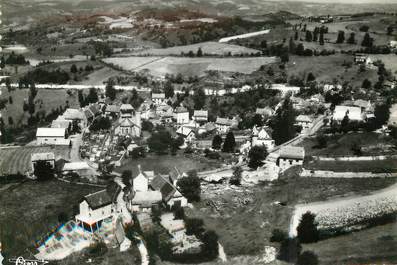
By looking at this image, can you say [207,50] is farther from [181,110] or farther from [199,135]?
[199,135]

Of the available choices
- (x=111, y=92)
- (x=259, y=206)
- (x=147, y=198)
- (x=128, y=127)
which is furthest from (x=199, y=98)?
(x=259, y=206)

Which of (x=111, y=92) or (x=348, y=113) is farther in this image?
(x=111, y=92)

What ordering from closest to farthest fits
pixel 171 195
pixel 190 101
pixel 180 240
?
pixel 180 240 → pixel 171 195 → pixel 190 101

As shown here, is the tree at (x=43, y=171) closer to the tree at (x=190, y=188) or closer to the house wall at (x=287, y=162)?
the tree at (x=190, y=188)

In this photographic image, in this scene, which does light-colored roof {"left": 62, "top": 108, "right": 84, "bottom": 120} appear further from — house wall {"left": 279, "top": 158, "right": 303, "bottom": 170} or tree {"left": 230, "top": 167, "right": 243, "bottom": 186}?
house wall {"left": 279, "top": 158, "right": 303, "bottom": 170}

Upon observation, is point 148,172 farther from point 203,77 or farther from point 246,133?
point 203,77

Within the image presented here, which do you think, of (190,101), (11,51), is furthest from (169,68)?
(11,51)
